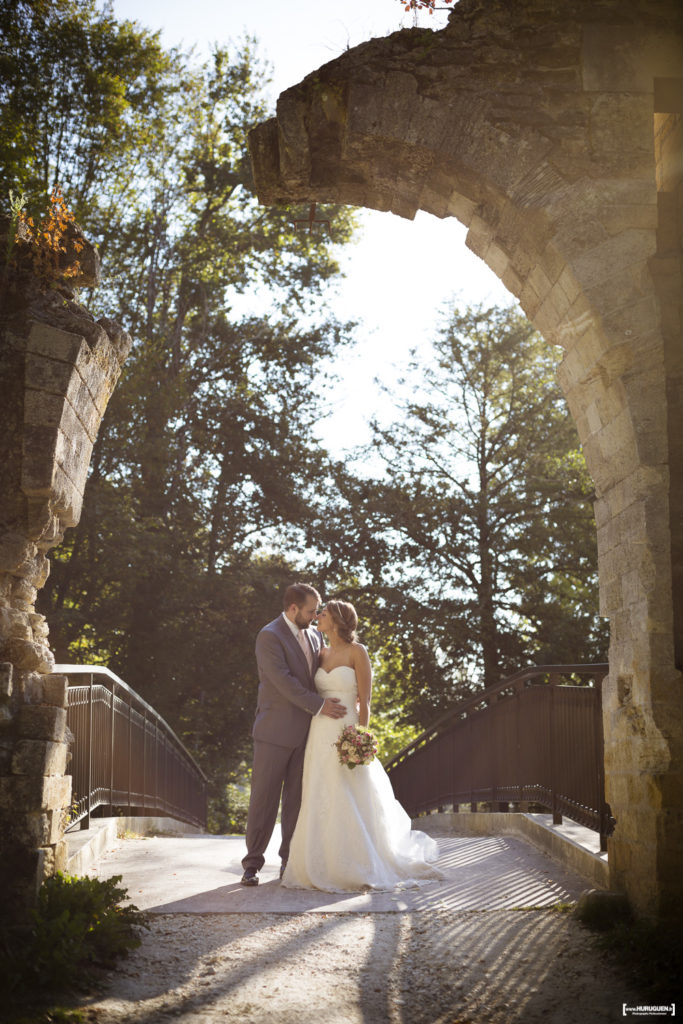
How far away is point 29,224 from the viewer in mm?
4992

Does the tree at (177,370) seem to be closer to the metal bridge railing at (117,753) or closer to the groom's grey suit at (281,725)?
the metal bridge railing at (117,753)

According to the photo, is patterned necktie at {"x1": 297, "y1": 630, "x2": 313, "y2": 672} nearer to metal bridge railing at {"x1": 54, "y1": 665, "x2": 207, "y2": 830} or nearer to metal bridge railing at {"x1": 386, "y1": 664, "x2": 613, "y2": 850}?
metal bridge railing at {"x1": 54, "y1": 665, "x2": 207, "y2": 830}

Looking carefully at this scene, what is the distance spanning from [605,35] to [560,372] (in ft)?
5.96

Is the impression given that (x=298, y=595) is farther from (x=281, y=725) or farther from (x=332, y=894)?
(x=332, y=894)

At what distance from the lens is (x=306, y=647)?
631cm

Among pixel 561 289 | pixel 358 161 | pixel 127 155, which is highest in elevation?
pixel 127 155

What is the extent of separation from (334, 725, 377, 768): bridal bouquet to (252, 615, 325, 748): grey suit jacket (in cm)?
28

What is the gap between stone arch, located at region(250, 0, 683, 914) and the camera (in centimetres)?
432

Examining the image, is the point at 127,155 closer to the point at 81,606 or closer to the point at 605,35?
the point at 81,606

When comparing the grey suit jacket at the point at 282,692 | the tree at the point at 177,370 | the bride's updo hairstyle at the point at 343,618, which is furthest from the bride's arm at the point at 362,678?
the tree at the point at 177,370

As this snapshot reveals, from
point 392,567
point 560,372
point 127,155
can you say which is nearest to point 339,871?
point 560,372

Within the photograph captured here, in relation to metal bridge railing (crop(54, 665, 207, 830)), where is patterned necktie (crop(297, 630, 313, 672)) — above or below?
above

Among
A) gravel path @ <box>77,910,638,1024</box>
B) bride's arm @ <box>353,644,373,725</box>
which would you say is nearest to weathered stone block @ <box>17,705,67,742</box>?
gravel path @ <box>77,910,638,1024</box>

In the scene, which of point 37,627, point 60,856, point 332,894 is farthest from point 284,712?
point 60,856
